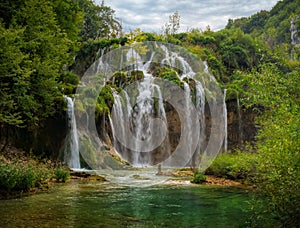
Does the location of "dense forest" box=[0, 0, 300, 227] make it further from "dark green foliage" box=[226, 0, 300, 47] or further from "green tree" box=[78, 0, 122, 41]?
"dark green foliage" box=[226, 0, 300, 47]

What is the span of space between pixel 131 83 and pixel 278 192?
25.3 metres

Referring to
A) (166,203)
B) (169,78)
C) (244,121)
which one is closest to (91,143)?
(169,78)

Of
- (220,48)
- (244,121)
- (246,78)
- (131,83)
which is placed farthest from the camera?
(220,48)

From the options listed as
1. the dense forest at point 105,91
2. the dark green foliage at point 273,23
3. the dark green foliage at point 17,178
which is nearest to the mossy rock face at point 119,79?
the dense forest at point 105,91

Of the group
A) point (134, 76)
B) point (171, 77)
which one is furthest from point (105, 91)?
point (171, 77)

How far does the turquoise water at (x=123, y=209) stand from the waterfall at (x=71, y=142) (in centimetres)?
923

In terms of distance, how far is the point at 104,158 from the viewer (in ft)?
72.5

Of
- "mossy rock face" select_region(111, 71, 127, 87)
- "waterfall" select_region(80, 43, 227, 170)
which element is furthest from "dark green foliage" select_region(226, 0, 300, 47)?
"mossy rock face" select_region(111, 71, 127, 87)

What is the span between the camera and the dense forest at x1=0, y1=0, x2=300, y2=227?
5.36 metres

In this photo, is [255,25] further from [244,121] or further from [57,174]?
[57,174]

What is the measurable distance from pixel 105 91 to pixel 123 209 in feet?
60.0

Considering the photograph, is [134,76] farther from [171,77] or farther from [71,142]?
[71,142]

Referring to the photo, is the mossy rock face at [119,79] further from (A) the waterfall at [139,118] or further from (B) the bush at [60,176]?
(B) the bush at [60,176]

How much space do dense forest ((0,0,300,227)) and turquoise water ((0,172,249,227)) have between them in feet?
2.81
